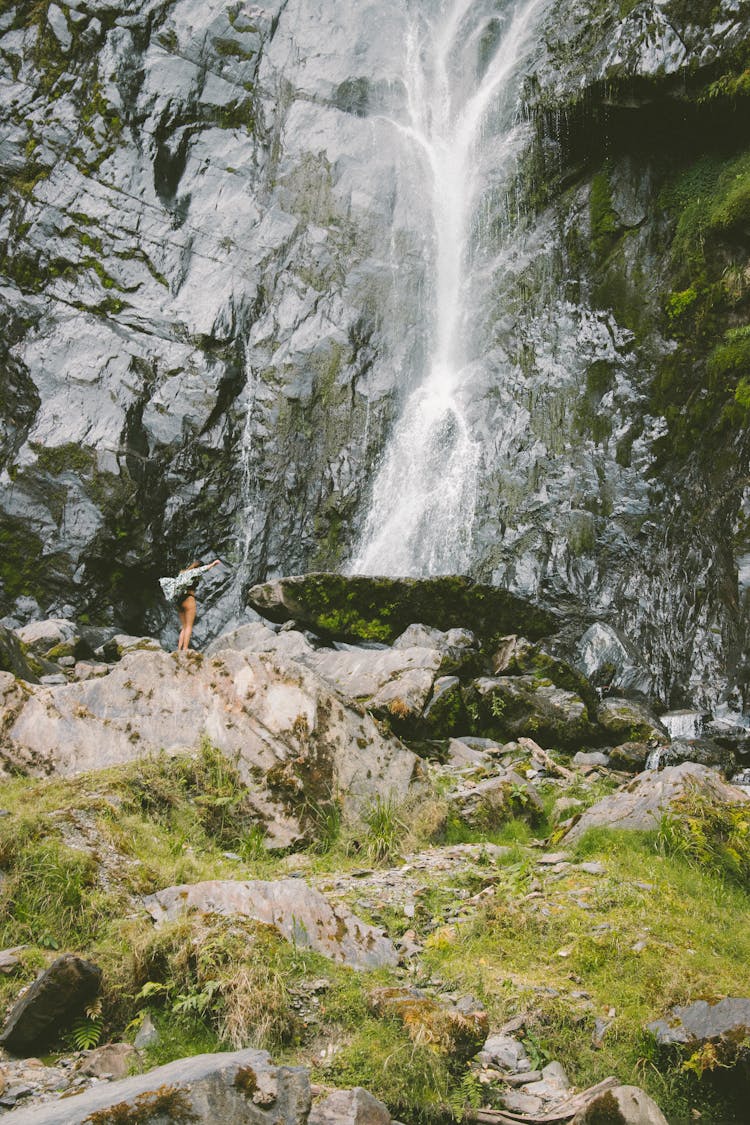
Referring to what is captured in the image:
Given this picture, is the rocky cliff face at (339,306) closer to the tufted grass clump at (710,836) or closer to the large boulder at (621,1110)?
the tufted grass clump at (710,836)

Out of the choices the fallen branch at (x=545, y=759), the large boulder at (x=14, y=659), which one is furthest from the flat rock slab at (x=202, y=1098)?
the large boulder at (x=14, y=659)

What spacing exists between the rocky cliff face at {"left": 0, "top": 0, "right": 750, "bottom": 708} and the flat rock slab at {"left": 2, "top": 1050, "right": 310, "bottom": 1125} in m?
12.4

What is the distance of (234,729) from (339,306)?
1703cm

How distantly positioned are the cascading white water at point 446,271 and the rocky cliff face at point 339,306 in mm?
355

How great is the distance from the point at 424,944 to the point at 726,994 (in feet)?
4.96

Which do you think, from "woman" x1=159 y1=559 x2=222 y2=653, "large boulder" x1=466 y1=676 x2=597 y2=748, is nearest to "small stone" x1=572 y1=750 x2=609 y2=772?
"large boulder" x1=466 y1=676 x2=597 y2=748

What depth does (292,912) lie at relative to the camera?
4.22 m

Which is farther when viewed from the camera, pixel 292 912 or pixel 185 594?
pixel 185 594

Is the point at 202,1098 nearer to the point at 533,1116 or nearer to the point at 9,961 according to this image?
the point at 533,1116

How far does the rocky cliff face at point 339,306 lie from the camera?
1694cm

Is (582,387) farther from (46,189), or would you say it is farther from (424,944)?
(424,944)

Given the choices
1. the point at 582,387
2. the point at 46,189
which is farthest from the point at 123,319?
the point at 582,387

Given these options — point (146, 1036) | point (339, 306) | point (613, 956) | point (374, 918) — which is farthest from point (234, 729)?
point (339, 306)

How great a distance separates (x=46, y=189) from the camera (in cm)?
2120
